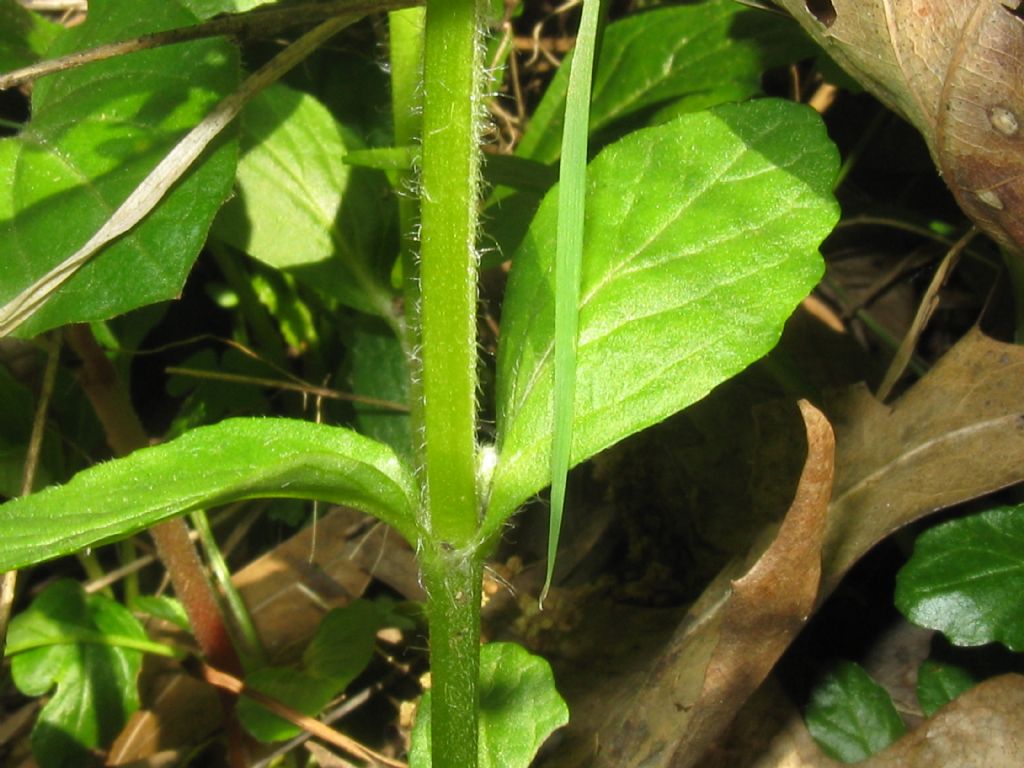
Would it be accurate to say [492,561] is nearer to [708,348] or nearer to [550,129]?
[550,129]

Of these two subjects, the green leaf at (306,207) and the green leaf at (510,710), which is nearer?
the green leaf at (510,710)

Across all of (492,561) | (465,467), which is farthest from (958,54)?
(492,561)

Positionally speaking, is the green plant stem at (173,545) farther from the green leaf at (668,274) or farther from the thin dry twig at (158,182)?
the green leaf at (668,274)

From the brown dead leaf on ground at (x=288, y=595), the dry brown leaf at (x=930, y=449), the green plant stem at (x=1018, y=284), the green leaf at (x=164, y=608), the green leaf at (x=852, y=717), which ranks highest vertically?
the green plant stem at (x=1018, y=284)

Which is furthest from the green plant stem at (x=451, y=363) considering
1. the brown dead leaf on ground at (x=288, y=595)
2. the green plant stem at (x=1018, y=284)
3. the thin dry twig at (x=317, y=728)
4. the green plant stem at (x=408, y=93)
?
the green plant stem at (x=1018, y=284)

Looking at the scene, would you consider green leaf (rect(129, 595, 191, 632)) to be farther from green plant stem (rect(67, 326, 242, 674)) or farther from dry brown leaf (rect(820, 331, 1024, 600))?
dry brown leaf (rect(820, 331, 1024, 600))

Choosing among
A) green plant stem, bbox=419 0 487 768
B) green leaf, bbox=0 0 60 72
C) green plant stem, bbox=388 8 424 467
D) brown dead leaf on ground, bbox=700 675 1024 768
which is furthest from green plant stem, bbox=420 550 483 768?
green leaf, bbox=0 0 60 72
